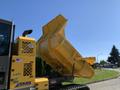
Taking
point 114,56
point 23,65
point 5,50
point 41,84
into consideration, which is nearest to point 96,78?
point 41,84

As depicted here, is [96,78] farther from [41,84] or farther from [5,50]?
[5,50]

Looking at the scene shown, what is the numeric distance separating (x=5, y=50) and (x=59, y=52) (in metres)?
2.89

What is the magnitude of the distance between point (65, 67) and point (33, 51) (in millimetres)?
2901

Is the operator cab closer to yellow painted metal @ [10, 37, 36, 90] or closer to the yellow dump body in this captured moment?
yellow painted metal @ [10, 37, 36, 90]

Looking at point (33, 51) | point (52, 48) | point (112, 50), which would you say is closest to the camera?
point (33, 51)

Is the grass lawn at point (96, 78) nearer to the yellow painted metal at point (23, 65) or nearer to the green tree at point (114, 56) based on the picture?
the yellow painted metal at point (23, 65)

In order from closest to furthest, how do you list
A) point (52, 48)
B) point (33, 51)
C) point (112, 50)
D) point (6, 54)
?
A: point (6, 54)
point (33, 51)
point (52, 48)
point (112, 50)

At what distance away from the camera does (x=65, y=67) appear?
33.3ft

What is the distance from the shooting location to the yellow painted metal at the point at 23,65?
6875 millimetres

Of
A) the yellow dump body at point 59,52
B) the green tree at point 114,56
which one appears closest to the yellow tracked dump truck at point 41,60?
the yellow dump body at point 59,52

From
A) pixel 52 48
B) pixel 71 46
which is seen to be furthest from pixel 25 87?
pixel 71 46

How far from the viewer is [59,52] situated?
9422mm

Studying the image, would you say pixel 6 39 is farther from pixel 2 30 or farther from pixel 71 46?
pixel 71 46

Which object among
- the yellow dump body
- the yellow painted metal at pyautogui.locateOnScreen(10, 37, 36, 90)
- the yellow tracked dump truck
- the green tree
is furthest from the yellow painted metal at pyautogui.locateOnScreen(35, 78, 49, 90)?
the green tree
